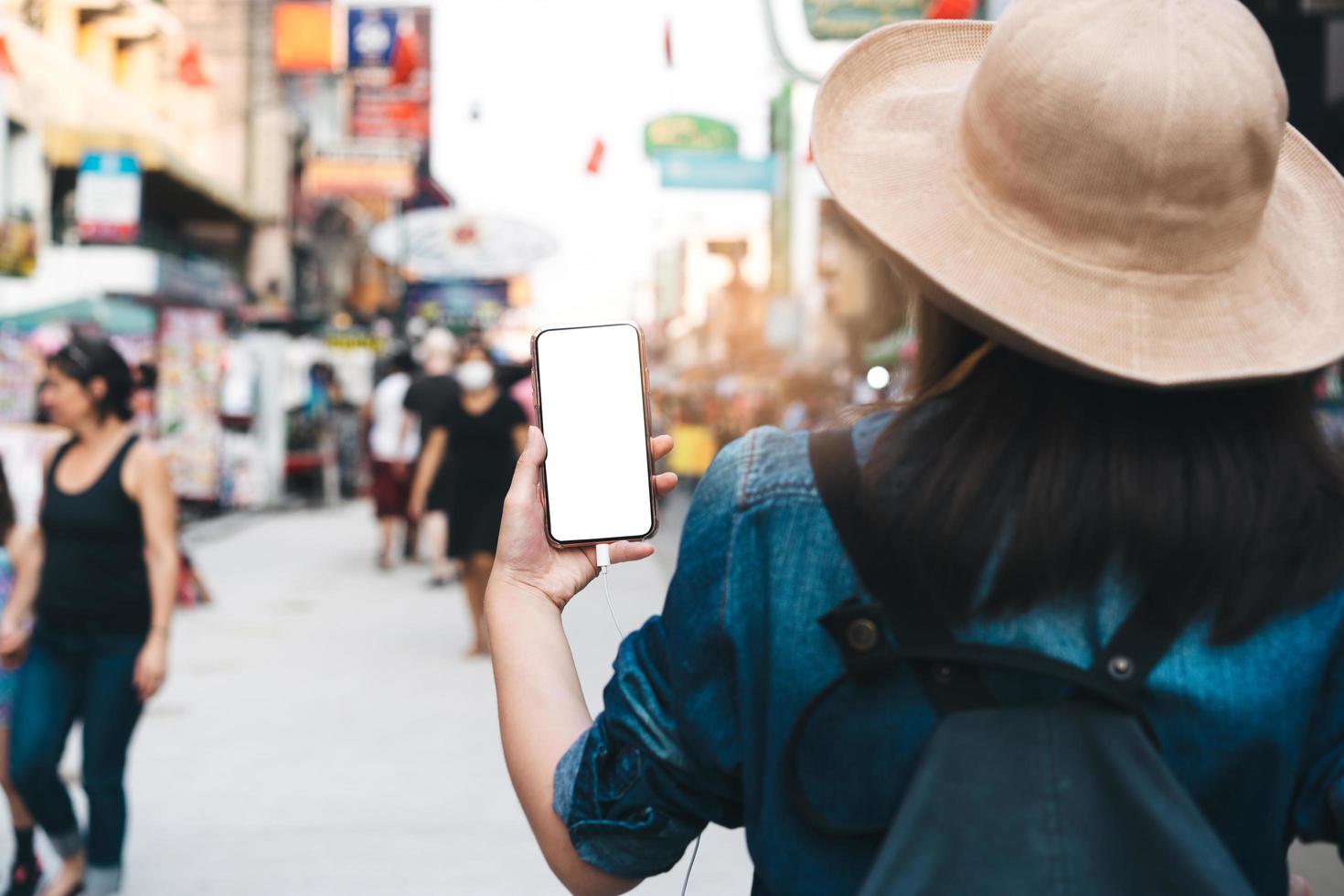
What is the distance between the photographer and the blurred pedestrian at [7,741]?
185 inches

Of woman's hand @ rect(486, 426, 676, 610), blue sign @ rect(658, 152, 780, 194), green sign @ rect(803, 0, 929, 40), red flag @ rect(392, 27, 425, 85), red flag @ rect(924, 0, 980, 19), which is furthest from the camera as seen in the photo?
red flag @ rect(392, 27, 425, 85)

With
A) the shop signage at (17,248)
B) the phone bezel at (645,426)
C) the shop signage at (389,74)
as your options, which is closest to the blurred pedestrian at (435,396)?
the shop signage at (17,248)

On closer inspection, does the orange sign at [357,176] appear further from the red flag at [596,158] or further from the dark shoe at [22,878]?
the dark shoe at [22,878]

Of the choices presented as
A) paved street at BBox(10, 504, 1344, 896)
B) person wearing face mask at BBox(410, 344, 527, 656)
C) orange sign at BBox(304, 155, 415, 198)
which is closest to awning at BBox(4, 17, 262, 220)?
orange sign at BBox(304, 155, 415, 198)

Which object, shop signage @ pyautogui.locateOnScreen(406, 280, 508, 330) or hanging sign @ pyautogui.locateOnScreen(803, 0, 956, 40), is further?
shop signage @ pyautogui.locateOnScreen(406, 280, 508, 330)

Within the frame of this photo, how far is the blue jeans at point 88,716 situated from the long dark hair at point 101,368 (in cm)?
76

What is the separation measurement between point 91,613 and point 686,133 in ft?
45.2

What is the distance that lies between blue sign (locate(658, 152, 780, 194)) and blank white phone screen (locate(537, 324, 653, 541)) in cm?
1533

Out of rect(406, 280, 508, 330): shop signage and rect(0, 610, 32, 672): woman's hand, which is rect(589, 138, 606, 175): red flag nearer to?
rect(0, 610, 32, 672): woman's hand

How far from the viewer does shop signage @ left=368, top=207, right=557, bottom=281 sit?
2116 centimetres

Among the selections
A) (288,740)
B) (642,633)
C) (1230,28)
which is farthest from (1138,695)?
(288,740)

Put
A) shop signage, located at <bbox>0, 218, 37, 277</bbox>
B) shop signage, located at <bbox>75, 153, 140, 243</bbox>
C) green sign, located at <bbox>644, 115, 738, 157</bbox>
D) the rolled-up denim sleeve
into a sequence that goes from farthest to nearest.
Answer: shop signage, located at <bbox>75, 153, 140, 243</bbox>, green sign, located at <bbox>644, 115, 738, 157</bbox>, shop signage, located at <bbox>0, 218, 37, 277</bbox>, the rolled-up denim sleeve

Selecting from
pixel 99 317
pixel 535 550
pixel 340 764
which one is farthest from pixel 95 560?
pixel 99 317

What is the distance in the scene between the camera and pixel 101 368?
16.4ft
